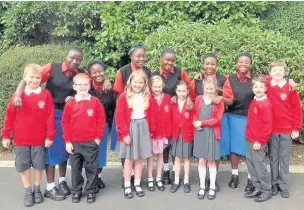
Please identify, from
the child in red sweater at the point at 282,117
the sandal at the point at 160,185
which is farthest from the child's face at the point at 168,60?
the sandal at the point at 160,185

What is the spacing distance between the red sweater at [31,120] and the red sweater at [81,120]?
0.53 ft

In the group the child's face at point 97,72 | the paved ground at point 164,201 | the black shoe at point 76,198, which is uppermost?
the child's face at point 97,72

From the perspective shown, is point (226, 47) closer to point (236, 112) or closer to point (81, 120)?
point (236, 112)

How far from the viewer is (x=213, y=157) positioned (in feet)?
16.7

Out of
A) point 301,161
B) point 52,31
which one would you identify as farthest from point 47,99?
point 52,31

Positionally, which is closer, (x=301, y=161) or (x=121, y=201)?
(x=121, y=201)

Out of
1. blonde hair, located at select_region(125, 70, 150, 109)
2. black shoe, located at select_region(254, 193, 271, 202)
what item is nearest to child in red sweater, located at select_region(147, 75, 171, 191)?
blonde hair, located at select_region(125, 70, 150, 109)

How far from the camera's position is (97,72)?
5133 millimetres

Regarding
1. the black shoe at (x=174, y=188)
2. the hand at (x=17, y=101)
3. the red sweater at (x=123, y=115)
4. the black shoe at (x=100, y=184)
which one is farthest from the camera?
the black shoe at (x=100, y=184)

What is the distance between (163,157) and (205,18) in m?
3.66

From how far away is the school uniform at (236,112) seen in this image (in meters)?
5.14

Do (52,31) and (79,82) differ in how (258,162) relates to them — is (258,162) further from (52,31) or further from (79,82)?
(52,31)

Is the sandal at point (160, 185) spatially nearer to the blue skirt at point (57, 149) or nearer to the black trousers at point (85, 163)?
the black trousers at point (85, 163)

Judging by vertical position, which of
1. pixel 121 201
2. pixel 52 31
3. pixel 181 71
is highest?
pixel 52 31
